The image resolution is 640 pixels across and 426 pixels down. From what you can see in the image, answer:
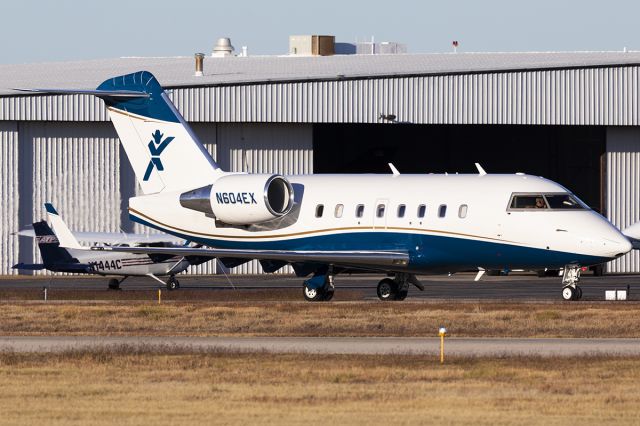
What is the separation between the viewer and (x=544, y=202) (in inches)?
1373

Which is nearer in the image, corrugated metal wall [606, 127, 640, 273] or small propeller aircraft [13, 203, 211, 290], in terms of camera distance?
small propeller aircraft [13, 203, 211, 290]

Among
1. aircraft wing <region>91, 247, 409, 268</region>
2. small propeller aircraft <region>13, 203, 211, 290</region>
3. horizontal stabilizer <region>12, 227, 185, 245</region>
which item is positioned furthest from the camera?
horizontal stabilizer <region>12, 227, 185, 245</region>

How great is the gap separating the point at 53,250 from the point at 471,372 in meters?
28.2

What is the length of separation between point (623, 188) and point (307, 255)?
26.6m

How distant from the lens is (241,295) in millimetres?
41562

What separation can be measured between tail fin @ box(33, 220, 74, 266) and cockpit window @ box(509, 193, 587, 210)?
1771 cm

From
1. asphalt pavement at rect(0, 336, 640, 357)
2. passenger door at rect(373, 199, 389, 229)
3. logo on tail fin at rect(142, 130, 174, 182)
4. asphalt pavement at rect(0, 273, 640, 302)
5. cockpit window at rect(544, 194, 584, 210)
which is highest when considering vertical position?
logo on tail fin at rect(142, 130, 174, 182)

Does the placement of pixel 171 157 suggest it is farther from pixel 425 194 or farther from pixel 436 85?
pixel 436 85

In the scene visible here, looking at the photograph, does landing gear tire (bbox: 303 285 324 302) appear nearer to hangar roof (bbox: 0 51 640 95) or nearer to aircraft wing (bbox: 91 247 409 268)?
aircraft wing (bbox: 91 247 409 268)

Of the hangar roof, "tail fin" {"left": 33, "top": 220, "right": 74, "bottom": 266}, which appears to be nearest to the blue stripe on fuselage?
"tail fin" {"left": 33, "top": 220, "right": 74, "bottom": 266}

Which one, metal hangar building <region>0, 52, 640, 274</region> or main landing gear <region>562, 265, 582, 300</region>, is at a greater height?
metal hangar building <region>0, 52, 640, 274</region>

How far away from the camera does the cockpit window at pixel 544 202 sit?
34.8 m

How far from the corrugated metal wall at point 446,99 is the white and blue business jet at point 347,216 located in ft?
58.1

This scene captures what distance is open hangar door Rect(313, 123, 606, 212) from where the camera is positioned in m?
67.9
